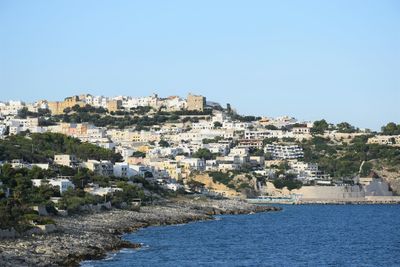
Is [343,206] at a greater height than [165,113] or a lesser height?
lesser

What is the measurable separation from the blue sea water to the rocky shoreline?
83 cm

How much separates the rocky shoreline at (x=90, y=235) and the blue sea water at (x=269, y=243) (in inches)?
32.7

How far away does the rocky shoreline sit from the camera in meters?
34.6

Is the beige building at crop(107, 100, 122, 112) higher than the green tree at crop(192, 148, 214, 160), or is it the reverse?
the beige building at crop(107, 100, 122, 112)

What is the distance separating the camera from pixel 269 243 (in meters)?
48.8

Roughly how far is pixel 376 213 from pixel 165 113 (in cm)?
6253

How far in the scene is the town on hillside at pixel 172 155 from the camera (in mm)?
66688

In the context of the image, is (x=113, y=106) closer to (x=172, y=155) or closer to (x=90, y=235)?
(x=172, y=155)

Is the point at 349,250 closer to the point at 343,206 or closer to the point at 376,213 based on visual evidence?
the point at 376,213

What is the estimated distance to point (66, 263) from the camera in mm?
34656

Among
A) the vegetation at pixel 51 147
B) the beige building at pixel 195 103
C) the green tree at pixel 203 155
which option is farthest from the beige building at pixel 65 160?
the beige building at pixel 195 103

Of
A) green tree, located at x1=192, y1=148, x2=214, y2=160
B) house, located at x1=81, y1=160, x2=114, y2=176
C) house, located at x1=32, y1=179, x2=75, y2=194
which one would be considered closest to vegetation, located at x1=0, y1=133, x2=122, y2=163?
house, located at x1=81, y1=160, x2=114, y2=176

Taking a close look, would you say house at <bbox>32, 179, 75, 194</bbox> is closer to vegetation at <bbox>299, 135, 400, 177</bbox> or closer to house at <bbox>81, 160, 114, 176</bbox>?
house at <bbox>81, 160, 114, 176</bbox>

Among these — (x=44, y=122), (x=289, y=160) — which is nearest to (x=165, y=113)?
(x=44, y=122)
